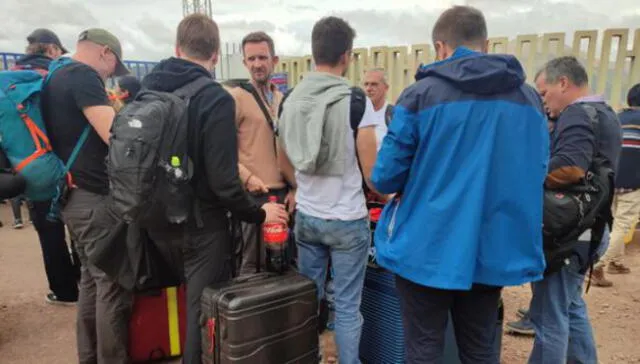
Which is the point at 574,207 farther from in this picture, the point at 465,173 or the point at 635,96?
the point at 635,96

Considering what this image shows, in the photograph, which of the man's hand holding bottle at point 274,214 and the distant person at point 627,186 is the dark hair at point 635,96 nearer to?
the distant person at point 627,186

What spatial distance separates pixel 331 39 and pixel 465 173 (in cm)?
94

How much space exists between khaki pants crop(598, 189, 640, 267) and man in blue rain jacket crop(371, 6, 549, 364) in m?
3.60

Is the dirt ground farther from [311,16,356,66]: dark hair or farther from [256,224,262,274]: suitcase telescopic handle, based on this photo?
[311,16,356,66]: dark hair

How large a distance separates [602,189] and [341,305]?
1385mm

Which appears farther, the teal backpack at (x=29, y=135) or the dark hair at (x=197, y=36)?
the teal backpack at (x=29, y=135)

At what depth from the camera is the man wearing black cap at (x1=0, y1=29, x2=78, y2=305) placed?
10.3ft

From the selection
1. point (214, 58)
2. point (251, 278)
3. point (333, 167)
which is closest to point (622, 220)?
point (333, 167)

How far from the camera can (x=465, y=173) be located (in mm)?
1501

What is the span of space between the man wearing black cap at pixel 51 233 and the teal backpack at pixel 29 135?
0.95 m

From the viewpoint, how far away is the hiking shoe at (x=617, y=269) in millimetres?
4531

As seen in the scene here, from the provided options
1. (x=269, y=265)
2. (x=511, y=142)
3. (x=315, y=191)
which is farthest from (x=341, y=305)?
(x=511, y=142)

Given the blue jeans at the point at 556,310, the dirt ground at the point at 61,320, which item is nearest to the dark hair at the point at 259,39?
the blue jeans at the point at 556,310

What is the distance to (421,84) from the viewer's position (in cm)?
155
